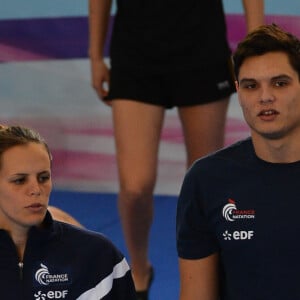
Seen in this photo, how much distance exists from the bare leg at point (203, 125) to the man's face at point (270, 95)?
1098 mm

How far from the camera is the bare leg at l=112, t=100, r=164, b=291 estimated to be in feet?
12.0

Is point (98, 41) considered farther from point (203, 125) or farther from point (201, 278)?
point (201, 278)

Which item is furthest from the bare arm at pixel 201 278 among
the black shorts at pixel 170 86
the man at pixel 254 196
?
the black shorts at pixel 170 86

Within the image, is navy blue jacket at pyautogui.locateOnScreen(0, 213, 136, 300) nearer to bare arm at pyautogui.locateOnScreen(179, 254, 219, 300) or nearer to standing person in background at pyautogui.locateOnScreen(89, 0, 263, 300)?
bare arm at pyautogui.locateOnScreen(179, 254, 219, 300)

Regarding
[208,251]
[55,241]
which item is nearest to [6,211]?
[55,241]

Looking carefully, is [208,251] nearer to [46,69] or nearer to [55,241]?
[55,241]

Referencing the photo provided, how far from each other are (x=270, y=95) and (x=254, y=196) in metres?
0.27

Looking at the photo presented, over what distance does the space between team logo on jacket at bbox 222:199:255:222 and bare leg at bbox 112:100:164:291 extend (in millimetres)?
1062

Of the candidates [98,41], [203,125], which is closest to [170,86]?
[203,125]

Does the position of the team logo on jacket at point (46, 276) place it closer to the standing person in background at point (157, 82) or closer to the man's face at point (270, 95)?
the man's face at point (270, 95)

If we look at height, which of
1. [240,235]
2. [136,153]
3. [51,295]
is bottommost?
[51,295]

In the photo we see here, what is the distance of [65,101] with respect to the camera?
5.39 meters

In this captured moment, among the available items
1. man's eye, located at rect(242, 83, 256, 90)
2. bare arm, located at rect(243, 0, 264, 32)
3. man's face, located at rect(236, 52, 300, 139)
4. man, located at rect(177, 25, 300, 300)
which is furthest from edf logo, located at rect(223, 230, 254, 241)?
bare arm, located at rect(243, 0, 264, 32)

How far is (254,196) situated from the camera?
8.60 feet
